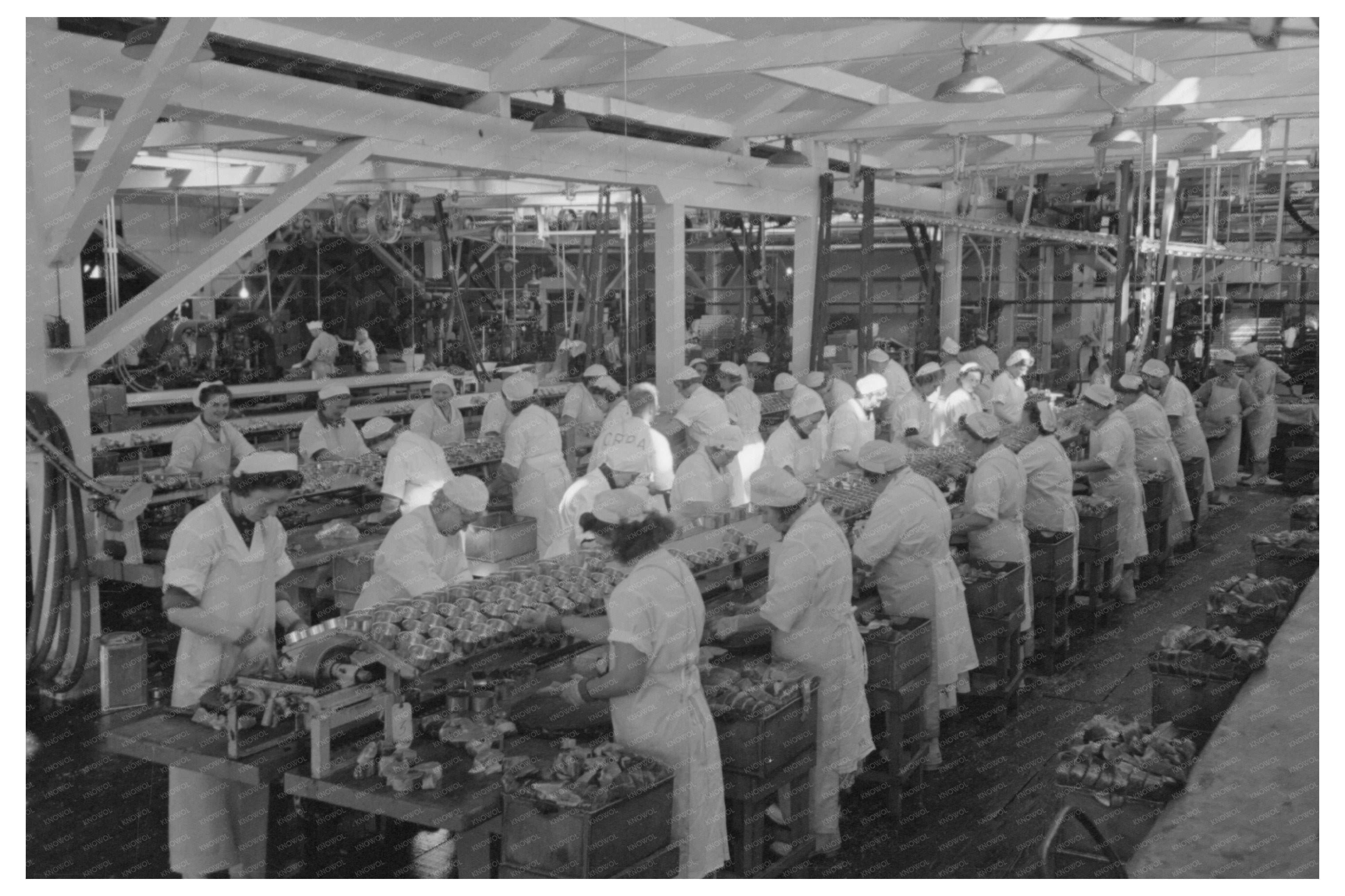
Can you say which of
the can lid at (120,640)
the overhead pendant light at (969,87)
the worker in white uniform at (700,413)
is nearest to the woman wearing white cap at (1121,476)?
the worker in white uniform at (700,413)

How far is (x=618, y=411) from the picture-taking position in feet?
32.9

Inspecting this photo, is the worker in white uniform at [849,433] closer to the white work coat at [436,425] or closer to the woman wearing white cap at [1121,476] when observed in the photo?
the woman wearing white cap at [1121,476]

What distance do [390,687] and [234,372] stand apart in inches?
411

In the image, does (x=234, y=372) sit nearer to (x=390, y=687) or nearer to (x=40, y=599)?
(x=40, y=599)

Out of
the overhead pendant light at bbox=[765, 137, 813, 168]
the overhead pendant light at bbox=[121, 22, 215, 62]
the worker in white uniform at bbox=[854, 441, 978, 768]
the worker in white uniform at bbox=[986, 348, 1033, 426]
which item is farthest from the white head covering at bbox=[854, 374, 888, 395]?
the overhead pendant light at bbox=[121, 22, 215, 62]

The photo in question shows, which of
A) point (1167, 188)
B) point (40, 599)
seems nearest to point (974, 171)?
point (1167, 188)

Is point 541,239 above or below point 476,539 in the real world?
above

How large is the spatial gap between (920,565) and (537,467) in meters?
3.56

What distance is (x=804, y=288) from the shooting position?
1447 centimetres

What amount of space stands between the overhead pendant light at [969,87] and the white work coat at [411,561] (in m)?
3.96

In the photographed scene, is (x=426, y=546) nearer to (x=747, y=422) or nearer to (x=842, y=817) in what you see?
(x=842, y=817)

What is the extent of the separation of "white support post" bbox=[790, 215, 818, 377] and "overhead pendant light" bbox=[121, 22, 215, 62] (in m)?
8.43

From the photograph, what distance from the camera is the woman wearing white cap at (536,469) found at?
9.54 m

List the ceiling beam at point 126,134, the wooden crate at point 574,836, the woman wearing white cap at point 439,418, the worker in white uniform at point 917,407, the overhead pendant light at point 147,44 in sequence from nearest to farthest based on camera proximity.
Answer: the wooden crate at point 574,836 → the ceiling beam at point 126,134 → the overhead pendant light at point 147,44 → the woman wearing white cap at point 439,418 → the worker in white uniform at point 917,407
